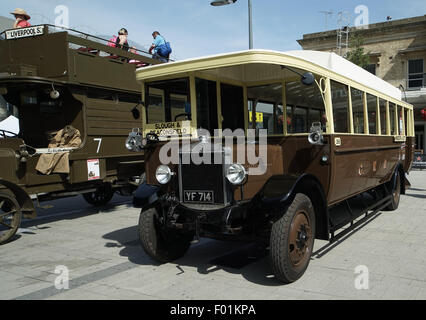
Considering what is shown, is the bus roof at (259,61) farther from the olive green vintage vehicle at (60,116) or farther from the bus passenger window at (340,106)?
the olive green vintage vehicle at (60,116)

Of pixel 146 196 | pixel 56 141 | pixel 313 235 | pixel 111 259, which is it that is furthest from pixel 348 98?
pixel 56 141

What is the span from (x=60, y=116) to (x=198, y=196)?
497 centimetres

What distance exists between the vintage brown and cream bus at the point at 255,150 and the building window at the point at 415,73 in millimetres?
19572

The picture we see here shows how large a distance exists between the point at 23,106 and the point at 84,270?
16.3 feet

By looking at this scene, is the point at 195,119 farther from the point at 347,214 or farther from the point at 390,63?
the point at 390,63

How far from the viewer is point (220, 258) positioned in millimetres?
5285

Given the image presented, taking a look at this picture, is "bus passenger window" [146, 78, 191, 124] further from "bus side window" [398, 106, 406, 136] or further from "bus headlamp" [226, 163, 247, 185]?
"bus side window" [398, 106, 406, 136]

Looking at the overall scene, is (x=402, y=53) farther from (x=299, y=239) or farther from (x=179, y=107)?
(x=299, y=239)

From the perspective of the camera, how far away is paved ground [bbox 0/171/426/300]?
4.02 meters

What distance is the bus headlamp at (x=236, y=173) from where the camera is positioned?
13.6 feet

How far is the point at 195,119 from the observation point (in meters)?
5.00

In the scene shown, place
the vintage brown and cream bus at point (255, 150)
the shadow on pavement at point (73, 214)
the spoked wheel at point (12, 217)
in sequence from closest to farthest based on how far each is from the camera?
1. the vintage brown and cream bus at point (255, 150)
2. the spoked wheel at point (12, 217)
3. the shadow on pavement at point (73, 214)
